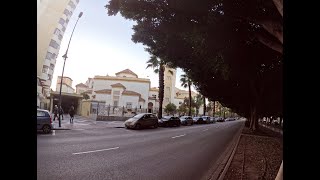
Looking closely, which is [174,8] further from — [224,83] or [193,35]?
[224,83]

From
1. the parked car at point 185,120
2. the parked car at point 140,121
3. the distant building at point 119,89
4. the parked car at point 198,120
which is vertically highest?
the distant building at point 119,89

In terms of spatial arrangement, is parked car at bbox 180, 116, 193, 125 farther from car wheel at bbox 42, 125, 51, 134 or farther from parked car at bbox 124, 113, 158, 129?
car wheel at bbox 42, 125, 51, 134

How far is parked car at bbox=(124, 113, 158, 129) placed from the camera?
90.0 feet

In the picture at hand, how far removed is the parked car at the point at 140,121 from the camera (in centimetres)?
2744

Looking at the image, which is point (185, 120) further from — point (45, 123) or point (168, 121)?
point (45, 123)

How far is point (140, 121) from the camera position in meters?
28.1

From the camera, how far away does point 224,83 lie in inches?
1155

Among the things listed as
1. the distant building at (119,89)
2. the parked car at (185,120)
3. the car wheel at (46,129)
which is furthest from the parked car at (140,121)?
the parked car at (185,120)

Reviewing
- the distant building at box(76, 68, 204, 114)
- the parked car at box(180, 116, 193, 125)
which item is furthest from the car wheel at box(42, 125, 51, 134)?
the parked car at box(180, 116, 193, 125)

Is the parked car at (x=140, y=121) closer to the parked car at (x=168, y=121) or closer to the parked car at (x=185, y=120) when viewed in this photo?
the parked car at (x=168, y=121)

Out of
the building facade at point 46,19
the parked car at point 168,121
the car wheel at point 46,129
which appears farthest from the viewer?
the parked car at point 168,121
